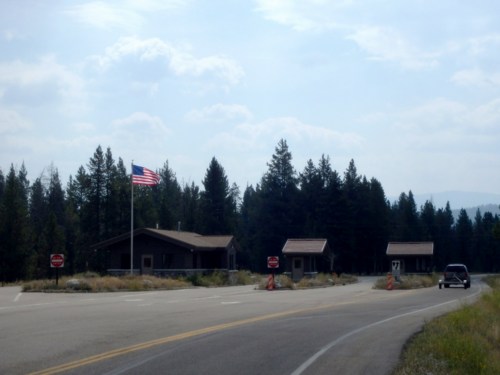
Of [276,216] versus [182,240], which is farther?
[276,216]

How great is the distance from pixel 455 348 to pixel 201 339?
5608 mm

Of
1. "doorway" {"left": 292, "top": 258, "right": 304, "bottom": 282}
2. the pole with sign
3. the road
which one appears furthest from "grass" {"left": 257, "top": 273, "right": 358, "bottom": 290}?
the road

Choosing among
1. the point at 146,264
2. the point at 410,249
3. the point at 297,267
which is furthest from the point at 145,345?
the point at 410,249

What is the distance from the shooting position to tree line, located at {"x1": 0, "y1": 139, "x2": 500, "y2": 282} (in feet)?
268

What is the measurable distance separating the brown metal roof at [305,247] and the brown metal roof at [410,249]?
35.7 feet

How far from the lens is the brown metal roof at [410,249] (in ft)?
267

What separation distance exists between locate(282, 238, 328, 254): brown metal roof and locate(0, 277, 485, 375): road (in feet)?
144

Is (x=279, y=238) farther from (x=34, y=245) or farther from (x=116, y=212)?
(x=34, y=245)

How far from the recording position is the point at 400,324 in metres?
22.4

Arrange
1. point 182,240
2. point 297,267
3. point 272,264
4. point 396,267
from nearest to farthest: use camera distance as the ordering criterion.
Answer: point 272,264, point 396,267, point 182,240, point 297,267

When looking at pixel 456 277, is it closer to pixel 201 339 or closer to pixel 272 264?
pixel 272 264

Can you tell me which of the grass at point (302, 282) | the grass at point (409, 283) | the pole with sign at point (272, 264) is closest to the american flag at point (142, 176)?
the grass at point (302, 282)

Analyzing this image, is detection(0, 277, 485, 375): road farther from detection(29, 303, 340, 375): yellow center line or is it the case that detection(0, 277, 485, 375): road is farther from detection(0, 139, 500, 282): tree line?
detection(0, 139, 500, 282): tree line

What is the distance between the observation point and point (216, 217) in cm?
10094
